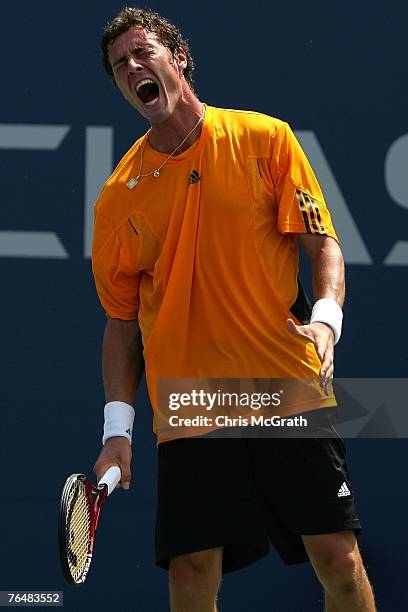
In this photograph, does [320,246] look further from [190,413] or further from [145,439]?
[145,439]

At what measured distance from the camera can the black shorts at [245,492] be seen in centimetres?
355

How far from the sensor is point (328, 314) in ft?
11.1

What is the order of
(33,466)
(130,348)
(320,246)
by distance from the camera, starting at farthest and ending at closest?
1. (33,466)
2. (130,348)
3. (320,246)

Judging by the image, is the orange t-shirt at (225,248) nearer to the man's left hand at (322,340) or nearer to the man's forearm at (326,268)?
the man's forearm at (326,268)

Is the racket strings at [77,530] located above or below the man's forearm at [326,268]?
below

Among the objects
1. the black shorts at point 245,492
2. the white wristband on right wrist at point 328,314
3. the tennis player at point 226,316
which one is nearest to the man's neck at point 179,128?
the tennis player at point 226,316

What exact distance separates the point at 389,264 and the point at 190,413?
51.2 inches

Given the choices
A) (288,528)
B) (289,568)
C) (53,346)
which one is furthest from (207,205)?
(289,568)

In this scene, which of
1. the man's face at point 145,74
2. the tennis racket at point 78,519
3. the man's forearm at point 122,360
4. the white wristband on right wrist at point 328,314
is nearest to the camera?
the tennis racket at point 78,519

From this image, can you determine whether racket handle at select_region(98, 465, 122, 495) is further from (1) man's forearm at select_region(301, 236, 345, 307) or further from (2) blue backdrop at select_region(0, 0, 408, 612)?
(2) blue backdrop at select_region(0, 0, 408, 612)

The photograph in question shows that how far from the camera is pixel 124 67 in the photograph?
3.67 m

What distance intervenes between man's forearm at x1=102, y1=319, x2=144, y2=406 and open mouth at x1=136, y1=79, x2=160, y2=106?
61 cm

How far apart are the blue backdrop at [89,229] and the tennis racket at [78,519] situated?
3.33ft

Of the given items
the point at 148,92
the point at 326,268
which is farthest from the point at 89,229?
the point at 326,268
